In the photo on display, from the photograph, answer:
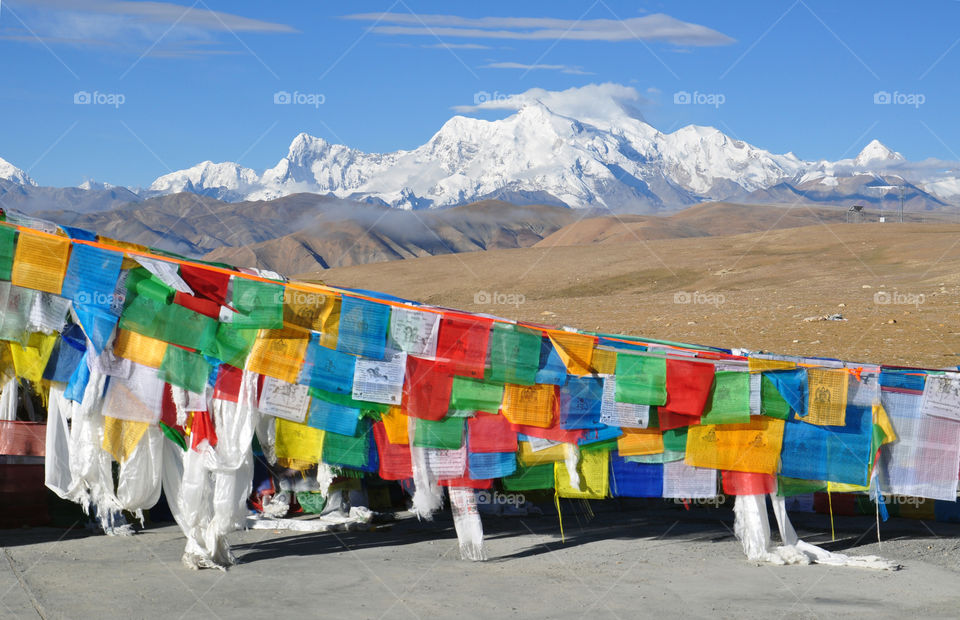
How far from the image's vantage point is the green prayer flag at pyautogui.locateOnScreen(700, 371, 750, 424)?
330 inches

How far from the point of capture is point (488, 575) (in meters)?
7.87

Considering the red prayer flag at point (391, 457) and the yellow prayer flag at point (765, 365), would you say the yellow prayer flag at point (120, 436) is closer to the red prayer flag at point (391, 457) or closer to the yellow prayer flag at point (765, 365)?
the red prayer flag at point (391, 457)

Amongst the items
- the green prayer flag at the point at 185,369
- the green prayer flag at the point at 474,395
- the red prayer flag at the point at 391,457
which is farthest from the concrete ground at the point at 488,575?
the green prayer flag at the point at 185,369

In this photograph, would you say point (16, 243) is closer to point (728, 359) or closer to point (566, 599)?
point (566, 599)

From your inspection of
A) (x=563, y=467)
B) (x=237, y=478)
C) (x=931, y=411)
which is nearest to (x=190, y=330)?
(x=237, y=478)

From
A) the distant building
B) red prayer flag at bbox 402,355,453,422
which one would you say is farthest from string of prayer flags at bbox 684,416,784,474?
the distant building

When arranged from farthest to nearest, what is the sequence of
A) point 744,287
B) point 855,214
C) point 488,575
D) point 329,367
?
point 855,214, point 744,287, point 329,367, point 488,575

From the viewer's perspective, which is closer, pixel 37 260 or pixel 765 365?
pixel 37 260

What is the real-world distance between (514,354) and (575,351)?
51cm

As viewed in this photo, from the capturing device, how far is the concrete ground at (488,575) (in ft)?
22.8

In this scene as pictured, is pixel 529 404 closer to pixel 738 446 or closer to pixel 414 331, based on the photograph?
pixel 414 331

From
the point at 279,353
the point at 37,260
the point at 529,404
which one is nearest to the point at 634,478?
the point at 529,404

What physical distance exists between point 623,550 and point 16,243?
5454 mm

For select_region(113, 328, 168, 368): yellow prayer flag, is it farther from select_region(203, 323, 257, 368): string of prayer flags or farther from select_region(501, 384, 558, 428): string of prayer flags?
select_region(501, 384, 558, 428): string of prayer flags
